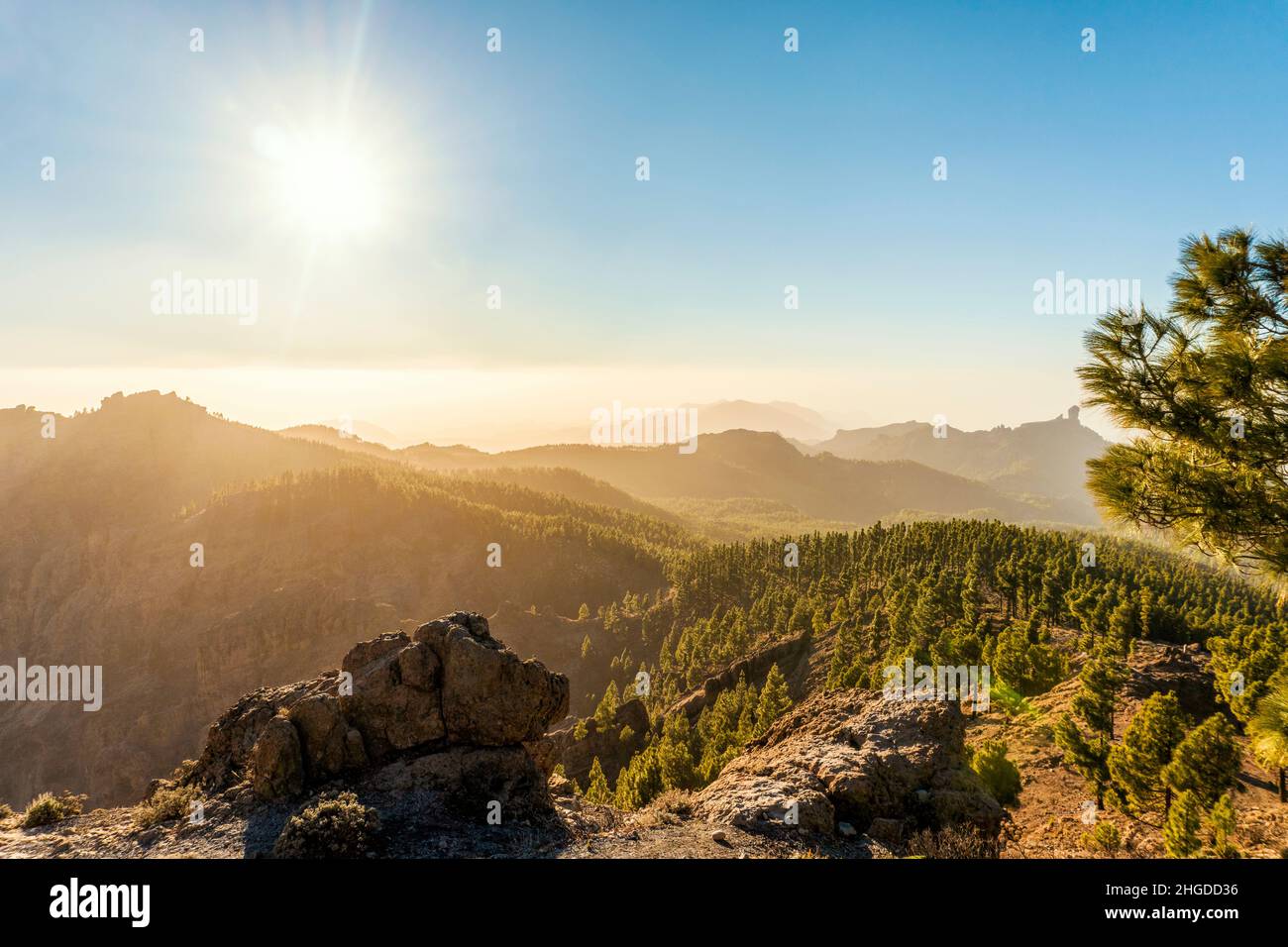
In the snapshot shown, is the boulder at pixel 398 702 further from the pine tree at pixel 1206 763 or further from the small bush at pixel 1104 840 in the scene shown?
the pine tree at pixel 1206 763

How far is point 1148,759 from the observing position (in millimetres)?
21297

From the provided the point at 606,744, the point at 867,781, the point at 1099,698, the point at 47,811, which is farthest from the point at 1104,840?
the point at 606,744

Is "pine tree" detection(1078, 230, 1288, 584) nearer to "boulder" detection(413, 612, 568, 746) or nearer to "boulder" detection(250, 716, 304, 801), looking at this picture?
"boulder" detection(413, 612, 568, 746)

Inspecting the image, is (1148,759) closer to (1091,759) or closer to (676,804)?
(1091,759)

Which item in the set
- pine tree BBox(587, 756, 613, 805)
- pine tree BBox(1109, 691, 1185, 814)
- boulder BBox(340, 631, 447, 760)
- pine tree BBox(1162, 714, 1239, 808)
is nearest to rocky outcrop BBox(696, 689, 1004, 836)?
pine tree BBox(1109, 691, 1185, 814)

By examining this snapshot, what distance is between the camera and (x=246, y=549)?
145 m

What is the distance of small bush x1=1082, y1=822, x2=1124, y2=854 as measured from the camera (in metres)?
18.5

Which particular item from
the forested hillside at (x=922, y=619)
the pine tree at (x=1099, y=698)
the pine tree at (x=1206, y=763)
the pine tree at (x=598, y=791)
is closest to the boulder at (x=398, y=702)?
the forested hillside at (x=922, y=619)

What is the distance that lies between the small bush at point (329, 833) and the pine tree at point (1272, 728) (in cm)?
1992
